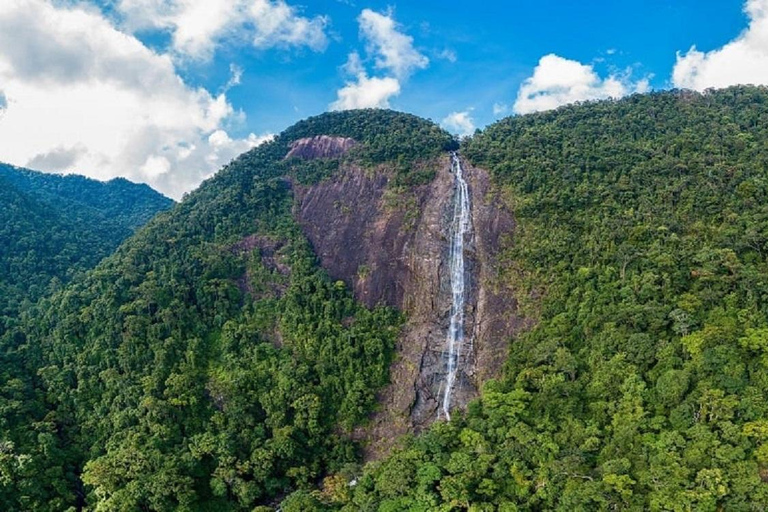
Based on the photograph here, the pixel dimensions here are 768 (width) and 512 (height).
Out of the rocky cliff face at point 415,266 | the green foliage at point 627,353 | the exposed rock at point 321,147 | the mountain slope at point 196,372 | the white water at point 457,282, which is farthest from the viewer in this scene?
the exposed rock at point 321,147

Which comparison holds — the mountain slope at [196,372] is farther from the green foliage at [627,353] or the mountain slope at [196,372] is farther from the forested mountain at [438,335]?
the green foliage at [627,353]

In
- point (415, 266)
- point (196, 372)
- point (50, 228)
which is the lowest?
point (196, 372)

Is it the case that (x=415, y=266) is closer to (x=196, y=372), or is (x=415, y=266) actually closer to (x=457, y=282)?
(x=457, y=282)

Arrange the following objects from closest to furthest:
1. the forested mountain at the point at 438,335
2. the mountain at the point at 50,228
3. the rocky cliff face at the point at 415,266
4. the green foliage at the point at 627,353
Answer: the green foliage at the point at 627,353
the forested mountain at the point at 438,335
the rocky cliff face at the point at 415,266
the mountain at the point at 50,228

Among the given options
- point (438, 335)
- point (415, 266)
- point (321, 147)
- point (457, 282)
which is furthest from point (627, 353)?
point (321, 147)

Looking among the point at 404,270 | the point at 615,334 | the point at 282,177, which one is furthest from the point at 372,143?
the point at 615,334

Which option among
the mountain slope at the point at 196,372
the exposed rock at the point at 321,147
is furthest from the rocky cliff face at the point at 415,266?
the exposed rock at the point at 321,147

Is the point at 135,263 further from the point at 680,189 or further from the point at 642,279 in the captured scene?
the point at 680,189
